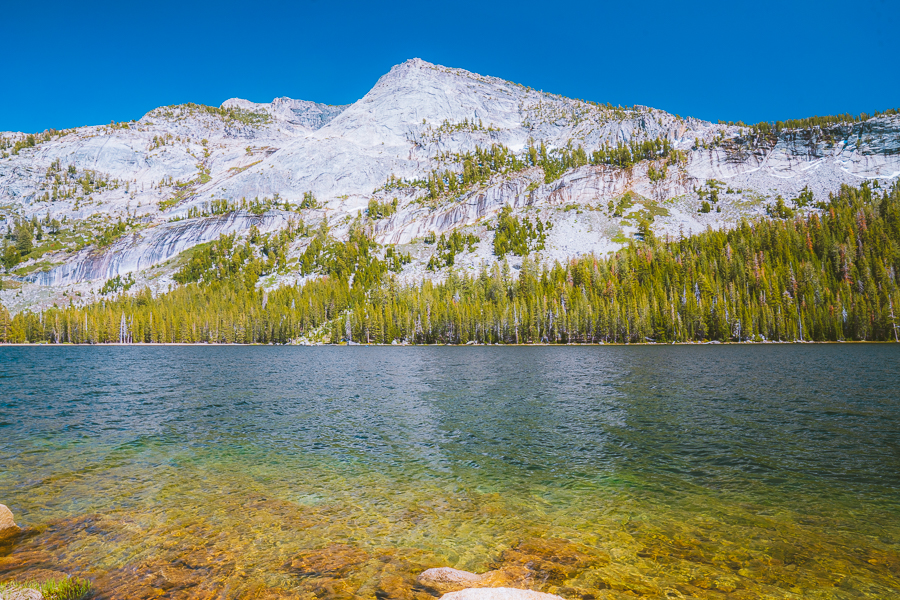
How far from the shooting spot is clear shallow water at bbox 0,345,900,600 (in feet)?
33.8

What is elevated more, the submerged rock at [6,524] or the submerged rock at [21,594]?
the submerged rock at [21,594]

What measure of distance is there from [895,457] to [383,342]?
148m

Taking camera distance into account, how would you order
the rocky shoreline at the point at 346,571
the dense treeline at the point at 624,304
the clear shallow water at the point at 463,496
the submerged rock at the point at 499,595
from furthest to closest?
1. the dense treeline at the point at 624,304
2. the clear shallow water at the point at 463,496
3. the rocky shoreline at the point at 346,571
4. the submerged rock at the point at 499,595

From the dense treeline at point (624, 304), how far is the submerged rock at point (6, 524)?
13470 cm

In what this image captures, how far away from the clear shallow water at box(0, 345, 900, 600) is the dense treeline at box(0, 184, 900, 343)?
354ft

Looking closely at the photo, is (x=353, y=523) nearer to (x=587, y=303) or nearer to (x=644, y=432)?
(x=644, y=432)

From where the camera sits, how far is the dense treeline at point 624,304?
129 meters

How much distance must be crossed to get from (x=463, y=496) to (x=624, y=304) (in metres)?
140

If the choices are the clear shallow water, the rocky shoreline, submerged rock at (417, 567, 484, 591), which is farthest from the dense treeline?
submerged rock at (417, 567, 484, 591)

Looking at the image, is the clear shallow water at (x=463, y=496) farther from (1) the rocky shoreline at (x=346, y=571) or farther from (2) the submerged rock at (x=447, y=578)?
(2) the submerged rock at (x=447, y=578)

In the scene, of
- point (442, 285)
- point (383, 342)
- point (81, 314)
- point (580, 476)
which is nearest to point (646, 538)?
point (580, 476)

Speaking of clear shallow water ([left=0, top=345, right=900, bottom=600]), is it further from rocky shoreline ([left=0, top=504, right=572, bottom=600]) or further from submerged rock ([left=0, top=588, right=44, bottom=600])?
submerged rock ([left=0, top=588, right=44, bottom=600])

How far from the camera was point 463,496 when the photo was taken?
15594 mm

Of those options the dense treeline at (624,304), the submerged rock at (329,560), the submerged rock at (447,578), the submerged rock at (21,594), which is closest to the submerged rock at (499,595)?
the submerged rock at (447,578)
